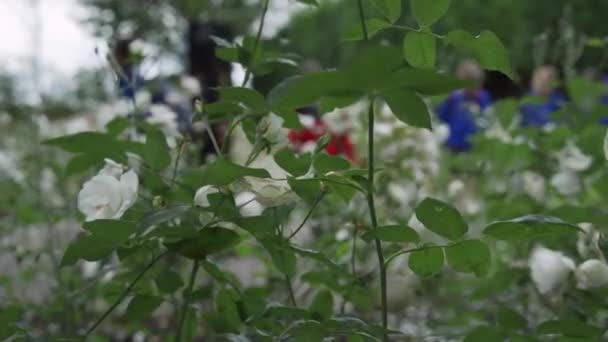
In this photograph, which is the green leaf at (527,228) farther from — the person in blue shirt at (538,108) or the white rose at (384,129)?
the white rose at (384,129)

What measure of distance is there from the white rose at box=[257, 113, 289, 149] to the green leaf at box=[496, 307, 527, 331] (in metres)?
0.34

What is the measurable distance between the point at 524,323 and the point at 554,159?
2.34 ft

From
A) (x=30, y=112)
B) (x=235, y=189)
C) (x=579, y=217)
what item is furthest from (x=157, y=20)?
(x=235, y=189)

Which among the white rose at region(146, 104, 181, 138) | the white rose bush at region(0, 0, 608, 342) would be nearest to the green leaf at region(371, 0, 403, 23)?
the white rose bush at region(0, 0, 608, 342)

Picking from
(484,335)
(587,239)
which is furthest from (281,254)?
(587,239)

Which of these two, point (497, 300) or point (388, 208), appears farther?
point (388, 208)

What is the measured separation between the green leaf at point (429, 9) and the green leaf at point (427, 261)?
198mm

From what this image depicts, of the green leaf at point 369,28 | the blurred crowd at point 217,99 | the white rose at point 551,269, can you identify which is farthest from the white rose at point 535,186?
the green leaf at point 369,28

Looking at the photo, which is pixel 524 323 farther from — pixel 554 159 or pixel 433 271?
pixel 554 159

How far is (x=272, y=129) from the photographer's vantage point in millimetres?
842

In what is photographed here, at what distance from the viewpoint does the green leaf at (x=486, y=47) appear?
0.75 m

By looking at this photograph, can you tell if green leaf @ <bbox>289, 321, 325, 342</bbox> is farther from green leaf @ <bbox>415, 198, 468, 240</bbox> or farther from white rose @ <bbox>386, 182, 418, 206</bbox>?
white rose @ <bbox>386, 182, 418, 206</bbox>

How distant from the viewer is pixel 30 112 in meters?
1.97

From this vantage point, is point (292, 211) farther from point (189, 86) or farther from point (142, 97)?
point (189, 86)
